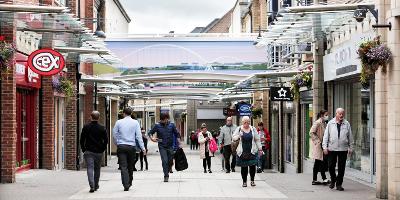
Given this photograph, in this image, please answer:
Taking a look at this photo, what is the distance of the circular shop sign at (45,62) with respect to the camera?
1902 cm

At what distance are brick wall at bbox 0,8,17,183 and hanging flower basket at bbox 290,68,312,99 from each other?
8.87 meters

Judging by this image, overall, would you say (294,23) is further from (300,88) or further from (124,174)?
(300,88)

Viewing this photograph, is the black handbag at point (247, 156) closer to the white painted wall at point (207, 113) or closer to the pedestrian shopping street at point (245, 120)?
the pedestrian shopping street at point (245, 120)

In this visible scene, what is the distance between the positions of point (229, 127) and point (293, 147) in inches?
190

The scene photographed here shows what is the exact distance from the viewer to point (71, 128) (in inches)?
1102

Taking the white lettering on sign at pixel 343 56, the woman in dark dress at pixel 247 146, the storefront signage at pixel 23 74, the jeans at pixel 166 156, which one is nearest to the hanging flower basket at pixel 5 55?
the storefront signage at pixel 23 74

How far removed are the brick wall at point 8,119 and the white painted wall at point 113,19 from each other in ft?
79.5

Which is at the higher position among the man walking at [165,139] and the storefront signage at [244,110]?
the storefront signage at [244,110]

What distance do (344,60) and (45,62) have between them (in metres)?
6.78

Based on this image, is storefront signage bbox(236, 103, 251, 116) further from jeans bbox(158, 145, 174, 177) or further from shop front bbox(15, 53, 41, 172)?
jeans bbox(158, 145, 174, 177)

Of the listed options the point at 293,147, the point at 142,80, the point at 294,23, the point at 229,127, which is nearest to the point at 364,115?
the point at 294,23

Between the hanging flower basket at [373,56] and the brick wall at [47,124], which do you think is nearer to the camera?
the hanging flower basket at [373,56]

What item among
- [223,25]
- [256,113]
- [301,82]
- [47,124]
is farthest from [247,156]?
[223,25]

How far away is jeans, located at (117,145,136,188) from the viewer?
628 inches
